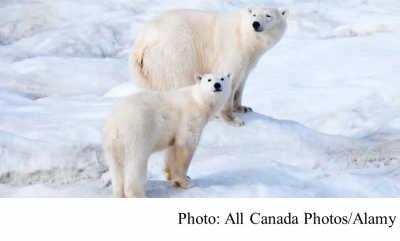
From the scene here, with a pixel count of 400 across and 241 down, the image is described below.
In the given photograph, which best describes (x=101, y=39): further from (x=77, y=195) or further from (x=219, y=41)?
(x=77, y=195)

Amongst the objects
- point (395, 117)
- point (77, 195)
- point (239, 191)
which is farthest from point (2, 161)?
point (395, 117)

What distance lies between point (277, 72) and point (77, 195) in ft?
24.6

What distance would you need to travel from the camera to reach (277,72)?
465 inches

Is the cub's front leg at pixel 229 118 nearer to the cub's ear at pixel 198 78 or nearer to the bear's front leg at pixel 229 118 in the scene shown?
the bear's front leg at pixel 229 118

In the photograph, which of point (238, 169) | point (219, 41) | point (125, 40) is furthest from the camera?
point (125, 40)

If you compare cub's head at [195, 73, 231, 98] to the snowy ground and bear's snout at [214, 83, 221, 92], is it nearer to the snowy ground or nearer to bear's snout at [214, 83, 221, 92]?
bear's snout at [214, 83, 221, 92]

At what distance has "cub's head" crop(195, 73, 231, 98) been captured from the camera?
4902mm

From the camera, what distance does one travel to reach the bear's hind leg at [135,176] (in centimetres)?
443

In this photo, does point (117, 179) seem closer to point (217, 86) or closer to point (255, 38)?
point (217, 86)

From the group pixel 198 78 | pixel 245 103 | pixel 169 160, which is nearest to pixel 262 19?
A: pixel 198 78

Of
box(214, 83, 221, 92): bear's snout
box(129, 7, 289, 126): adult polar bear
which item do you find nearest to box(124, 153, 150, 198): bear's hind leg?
box(214, 83, 221, 92): bear's snout

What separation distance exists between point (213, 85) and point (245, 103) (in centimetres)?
471

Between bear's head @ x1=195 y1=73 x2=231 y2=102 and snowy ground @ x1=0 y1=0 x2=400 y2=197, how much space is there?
63 cm

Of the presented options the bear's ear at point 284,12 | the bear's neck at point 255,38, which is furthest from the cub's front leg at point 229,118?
the bear's ear at point 284,12
